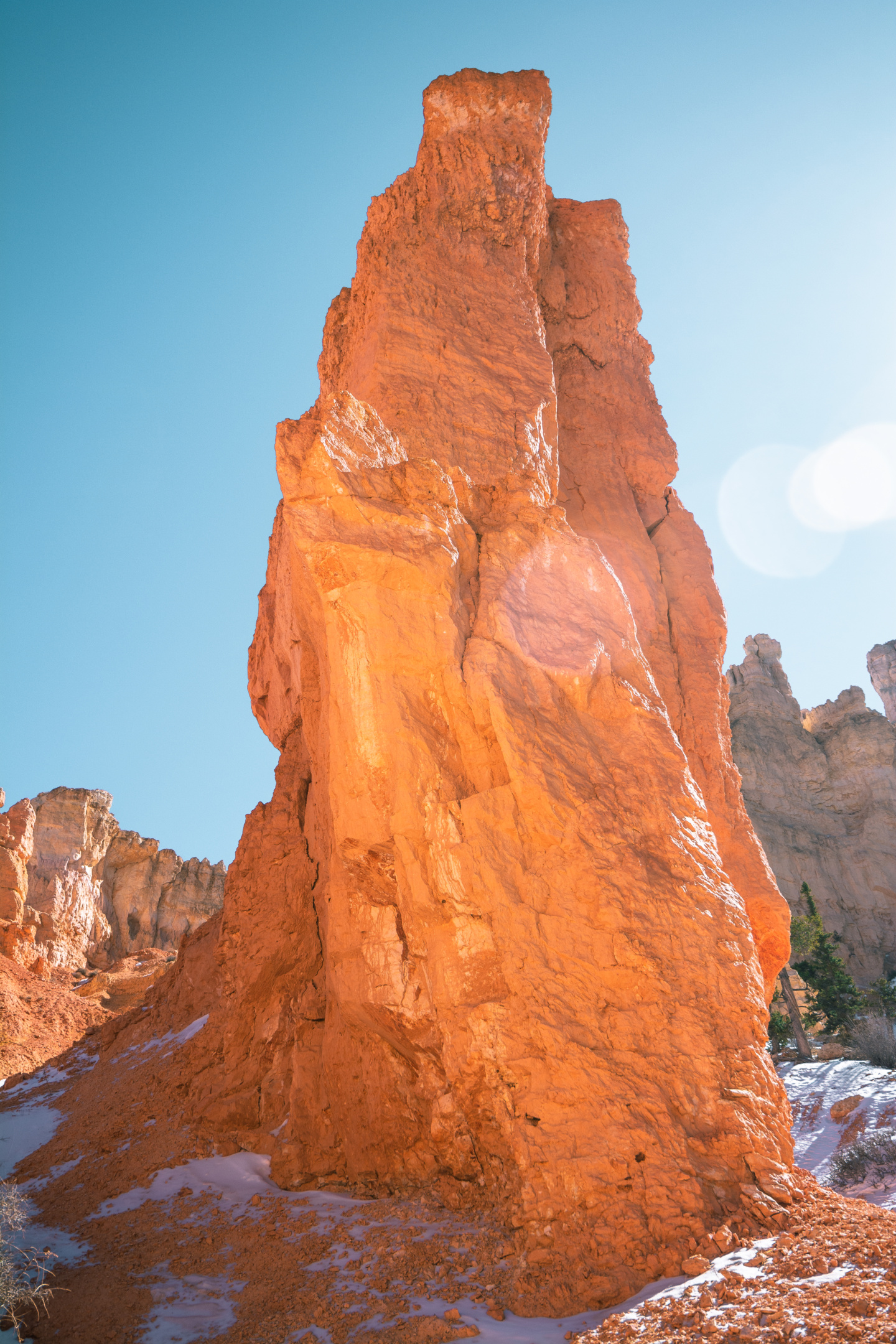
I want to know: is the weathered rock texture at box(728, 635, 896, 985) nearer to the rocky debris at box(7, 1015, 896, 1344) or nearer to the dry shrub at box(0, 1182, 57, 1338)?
the rocky debris at box(7, 1015, 896, 1344)

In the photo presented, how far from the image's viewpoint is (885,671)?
7544 cm

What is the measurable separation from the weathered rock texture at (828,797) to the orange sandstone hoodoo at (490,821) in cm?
3647

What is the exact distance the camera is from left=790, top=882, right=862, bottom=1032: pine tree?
95.4 feet

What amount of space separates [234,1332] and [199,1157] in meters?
5.32

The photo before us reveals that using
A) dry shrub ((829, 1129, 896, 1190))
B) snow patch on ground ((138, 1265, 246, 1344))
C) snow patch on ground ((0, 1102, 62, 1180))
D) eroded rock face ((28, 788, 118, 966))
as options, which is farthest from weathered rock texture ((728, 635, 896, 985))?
snow patch on ground ((138, 1265, 246, 1344))

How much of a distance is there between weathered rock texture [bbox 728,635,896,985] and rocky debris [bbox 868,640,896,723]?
2458cm

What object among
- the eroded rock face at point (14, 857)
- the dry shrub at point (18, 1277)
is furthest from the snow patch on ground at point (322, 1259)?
the eroded rock face at point (14, 857)

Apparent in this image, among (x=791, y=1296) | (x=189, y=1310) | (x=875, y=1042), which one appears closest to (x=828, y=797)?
(x=875, y=1042)

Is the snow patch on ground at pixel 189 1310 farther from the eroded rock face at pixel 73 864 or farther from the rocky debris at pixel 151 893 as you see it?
the rocky debris at pixel 151 893

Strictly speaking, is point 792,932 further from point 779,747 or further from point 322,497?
point 322,497

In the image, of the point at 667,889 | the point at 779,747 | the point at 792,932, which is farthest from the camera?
the point at 779,747

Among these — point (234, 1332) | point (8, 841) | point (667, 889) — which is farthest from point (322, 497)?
point (8, 841)

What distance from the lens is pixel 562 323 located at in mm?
15875

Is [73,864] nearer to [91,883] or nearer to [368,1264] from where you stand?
[91,883]
